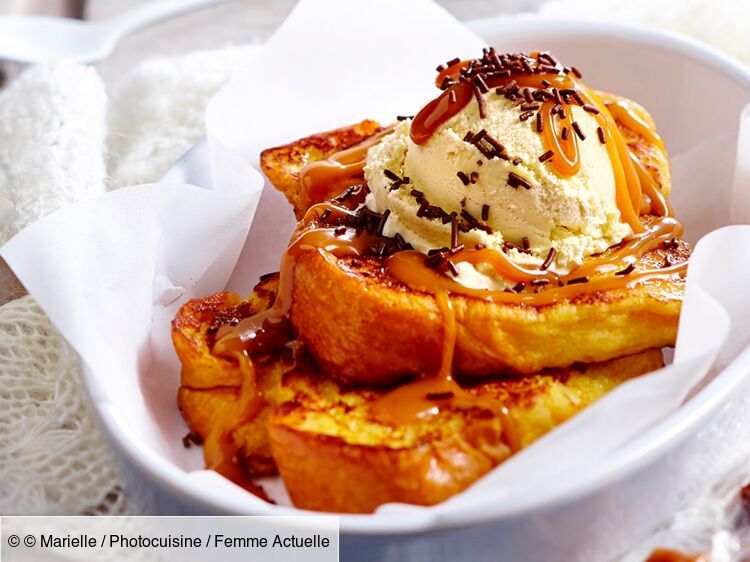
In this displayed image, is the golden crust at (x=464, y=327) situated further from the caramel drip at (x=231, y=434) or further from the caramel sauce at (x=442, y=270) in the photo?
the caramel drip at (x=231, y=434)

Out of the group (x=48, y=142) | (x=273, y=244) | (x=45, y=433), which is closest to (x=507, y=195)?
(x=273, y=244)

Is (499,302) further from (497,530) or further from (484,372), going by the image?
(497,530)

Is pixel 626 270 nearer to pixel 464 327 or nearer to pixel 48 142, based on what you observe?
pixel 464 327

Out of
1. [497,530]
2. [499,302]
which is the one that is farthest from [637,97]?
[497,530]

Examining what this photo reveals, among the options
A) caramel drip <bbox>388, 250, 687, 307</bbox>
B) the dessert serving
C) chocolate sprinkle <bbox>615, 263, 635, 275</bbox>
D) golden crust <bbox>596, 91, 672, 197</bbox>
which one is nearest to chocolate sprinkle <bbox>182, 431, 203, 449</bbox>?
the dessert serving

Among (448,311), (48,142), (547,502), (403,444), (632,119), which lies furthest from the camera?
(48,142)

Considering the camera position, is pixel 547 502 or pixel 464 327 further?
pixel 464 327
